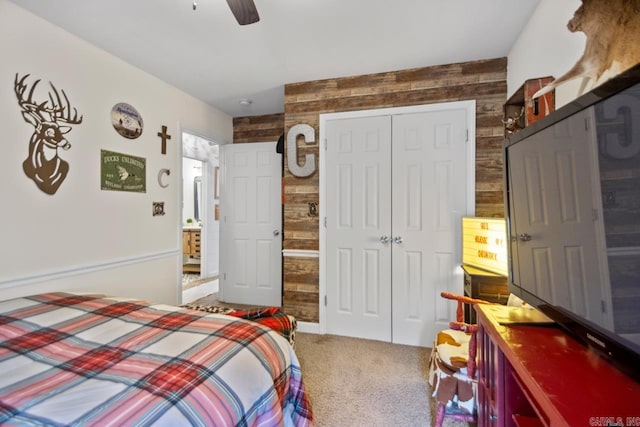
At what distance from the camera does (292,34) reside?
206cm

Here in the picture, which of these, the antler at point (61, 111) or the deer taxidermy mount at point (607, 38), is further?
the antler at point (61, 111)

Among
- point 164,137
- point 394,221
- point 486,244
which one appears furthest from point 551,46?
point 164,137

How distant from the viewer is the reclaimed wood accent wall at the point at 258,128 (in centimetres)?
390

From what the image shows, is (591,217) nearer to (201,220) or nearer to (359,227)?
(359,227)

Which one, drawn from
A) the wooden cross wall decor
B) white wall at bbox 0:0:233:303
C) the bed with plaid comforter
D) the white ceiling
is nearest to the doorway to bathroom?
the wooden cross wall decor

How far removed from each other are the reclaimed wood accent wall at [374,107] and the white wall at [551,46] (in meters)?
0.32

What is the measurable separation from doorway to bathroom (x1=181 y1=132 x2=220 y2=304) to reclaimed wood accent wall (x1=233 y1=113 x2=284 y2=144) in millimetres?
403

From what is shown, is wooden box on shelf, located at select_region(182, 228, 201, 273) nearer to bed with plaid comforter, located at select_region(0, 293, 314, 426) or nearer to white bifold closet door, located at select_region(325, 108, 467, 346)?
white bifold closet door, located at select_region(325, 108, 467, 346)

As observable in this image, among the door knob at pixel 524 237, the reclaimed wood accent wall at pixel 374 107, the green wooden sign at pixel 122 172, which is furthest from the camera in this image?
the reclaimed wood accent wall at pixel 374 107

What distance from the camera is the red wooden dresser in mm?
568

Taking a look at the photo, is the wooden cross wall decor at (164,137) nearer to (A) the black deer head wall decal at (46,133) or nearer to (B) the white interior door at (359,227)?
(A) the black deer head wall decal at (46,133)

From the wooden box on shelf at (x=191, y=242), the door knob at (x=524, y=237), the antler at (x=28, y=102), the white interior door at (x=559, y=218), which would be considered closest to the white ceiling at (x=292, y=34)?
the antler at (x=28, y=102)

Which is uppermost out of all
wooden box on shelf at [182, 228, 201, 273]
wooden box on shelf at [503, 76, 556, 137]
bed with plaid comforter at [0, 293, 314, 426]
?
wooden box on shelf at [503, 76, 556, 137]

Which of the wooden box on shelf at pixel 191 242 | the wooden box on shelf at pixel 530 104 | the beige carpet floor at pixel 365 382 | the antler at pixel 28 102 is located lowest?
the beige carpet floor at pixel 365 382
